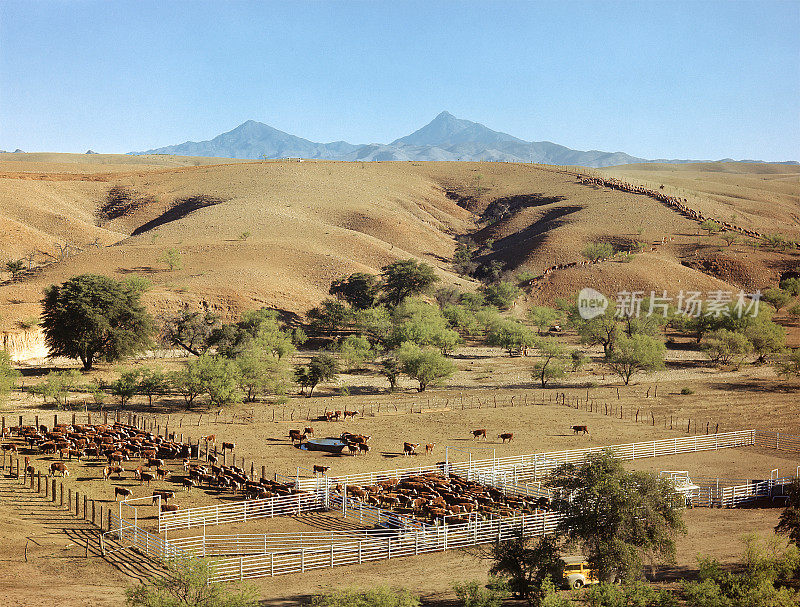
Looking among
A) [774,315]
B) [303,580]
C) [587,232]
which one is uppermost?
[587,232]

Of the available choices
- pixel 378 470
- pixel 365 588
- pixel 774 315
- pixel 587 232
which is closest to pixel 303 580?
pixel 365 588

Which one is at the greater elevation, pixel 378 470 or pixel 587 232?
pixel 587 232

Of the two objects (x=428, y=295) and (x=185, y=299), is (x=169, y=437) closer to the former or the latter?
(x=185, y=299)

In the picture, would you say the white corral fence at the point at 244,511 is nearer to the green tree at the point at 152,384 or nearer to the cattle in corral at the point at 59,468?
the cattle in corral at the point at 59,468

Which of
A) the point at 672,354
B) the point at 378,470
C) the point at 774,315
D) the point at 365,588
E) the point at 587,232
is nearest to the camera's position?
the point at 365,588

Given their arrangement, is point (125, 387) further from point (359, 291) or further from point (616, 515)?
point (359, 291)

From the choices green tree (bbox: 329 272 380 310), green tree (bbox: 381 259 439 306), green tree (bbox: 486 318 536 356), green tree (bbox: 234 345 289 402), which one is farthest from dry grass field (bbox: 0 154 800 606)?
green tree (bbox: 381 259 439 306)

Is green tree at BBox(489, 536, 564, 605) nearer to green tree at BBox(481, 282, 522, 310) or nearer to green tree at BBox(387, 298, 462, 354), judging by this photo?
green tree at BBox(387, 298, 462, 354)
